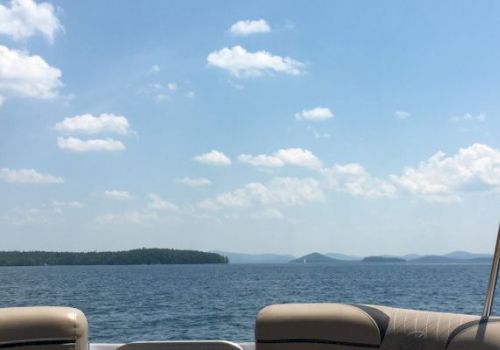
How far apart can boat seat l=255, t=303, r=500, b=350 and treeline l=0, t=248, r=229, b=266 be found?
8895 cm

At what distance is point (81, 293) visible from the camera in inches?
1831

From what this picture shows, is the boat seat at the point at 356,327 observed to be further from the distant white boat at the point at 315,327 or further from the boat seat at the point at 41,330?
the boat seat at the point at 41,330

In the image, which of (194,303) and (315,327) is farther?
(194,303)

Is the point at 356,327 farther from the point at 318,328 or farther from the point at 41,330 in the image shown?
the point at 41,330

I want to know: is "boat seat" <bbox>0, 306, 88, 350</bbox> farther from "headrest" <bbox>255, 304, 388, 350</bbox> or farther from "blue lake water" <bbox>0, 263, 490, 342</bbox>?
"blue lake water" <bbox>0, 263, 490, 342</bbox>

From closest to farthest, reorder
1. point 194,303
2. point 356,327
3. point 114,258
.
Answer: point 356,327, point 194,303, point 114,258

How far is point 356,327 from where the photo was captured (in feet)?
7.41

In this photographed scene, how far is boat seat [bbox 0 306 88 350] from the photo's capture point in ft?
7.41

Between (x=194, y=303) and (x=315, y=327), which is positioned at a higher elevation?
(x=315, y=327)

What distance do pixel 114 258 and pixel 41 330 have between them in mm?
94901

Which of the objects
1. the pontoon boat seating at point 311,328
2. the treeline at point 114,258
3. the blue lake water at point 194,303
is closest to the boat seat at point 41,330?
the pontoon boat seating at point 311,328

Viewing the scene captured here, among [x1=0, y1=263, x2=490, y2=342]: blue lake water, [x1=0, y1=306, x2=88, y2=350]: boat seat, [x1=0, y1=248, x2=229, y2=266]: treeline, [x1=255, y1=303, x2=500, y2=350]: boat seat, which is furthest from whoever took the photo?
[x1=0, y1=248, x2=229, y2=266]: treeline

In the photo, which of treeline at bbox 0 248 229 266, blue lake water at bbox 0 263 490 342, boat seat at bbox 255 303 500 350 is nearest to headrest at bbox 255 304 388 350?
boat seat at bbox 255 303 500 350

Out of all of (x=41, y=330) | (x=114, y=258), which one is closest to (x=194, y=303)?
(x=41, y=330)
